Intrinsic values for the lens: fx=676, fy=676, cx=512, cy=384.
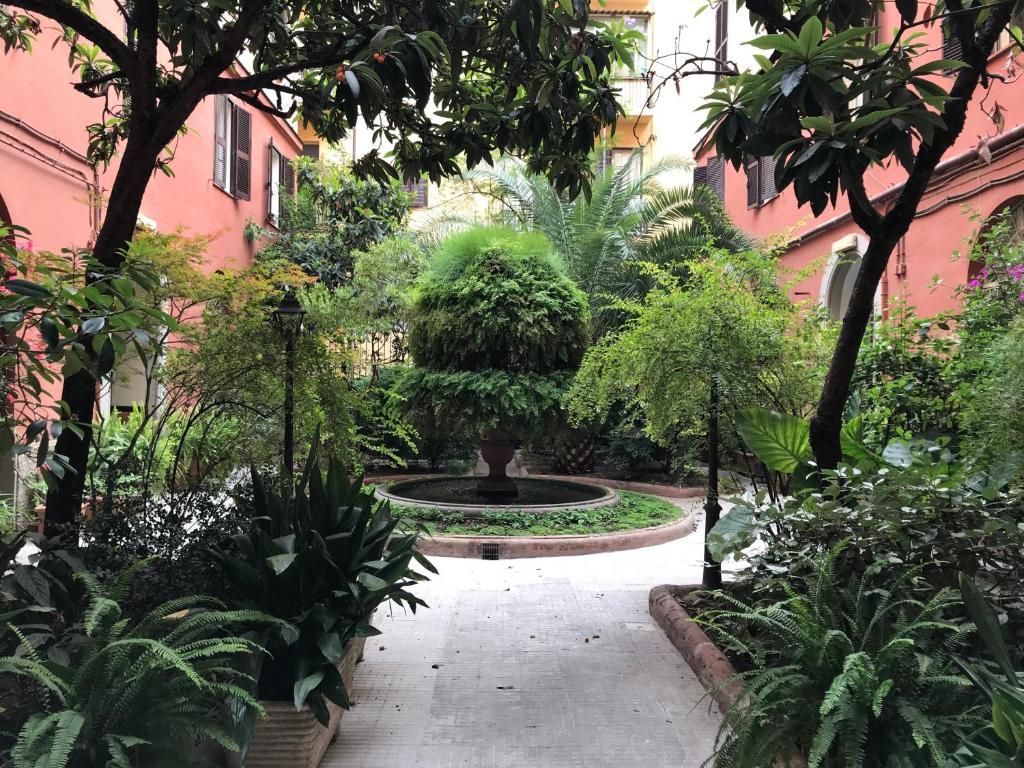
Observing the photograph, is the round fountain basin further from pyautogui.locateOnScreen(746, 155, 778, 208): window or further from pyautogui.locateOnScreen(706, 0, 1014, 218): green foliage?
pyautogui.locateOnScreen(746, 155, 778, 208): window

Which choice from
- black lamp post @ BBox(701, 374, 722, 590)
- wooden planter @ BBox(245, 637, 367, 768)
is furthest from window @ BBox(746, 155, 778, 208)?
wooden planter @ BBox(245, 637, 367, 768)

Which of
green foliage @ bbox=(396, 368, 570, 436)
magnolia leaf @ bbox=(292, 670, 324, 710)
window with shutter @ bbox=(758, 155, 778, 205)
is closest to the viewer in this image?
magnolia leaf @ bbox=(292, 670, 324, 710)

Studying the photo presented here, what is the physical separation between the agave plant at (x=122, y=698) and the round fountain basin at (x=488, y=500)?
19.0ft

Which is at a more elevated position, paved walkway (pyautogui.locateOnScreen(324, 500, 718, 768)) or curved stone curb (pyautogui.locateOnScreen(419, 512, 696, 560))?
curved stone curb (pyautogui.locateOnScreen(419, 512, 696, 560))

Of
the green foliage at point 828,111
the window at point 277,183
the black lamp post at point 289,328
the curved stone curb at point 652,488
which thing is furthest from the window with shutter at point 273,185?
the green foliage at point 828,111

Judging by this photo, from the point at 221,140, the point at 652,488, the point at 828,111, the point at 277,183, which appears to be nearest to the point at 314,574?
the point at 828,111

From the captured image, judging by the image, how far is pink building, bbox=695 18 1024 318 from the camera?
24.6 feet

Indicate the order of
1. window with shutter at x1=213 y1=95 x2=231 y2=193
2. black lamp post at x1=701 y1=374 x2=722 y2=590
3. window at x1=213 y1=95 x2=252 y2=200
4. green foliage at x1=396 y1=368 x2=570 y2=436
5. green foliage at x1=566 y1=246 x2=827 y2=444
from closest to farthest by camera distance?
green foliage at x1=566 y1=246 x2=827 y2=444 < black lamp post at x1=701 y1=374 x2=722 y2=590 < green foliage at x1=396 y1=368 x2=570 y2=436 < window with shutter at x1=213 y1=95 x2=231 y2=193 < window at x1=213 y1=95 x2=252 y2=200

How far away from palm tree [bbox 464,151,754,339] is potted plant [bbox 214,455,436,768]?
9.05m

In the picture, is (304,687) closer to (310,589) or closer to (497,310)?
(310,589)

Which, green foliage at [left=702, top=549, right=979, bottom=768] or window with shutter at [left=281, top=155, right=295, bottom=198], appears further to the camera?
window with shutter at [left=281, top=155, right=295, bottom=198]

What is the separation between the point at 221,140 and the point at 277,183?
122 inches

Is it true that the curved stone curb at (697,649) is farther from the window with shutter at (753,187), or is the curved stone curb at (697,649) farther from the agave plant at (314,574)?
the window with shutter at (753,187)

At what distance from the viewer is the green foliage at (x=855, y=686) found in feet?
7.32
